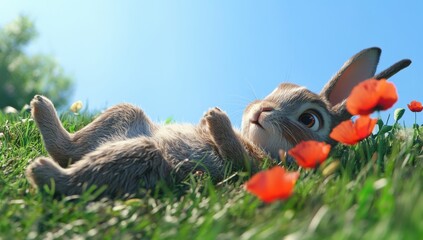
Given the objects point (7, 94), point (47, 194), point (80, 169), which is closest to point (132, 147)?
point (80, 169)

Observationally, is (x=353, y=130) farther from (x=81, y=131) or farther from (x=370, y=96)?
(x=81, y=131)

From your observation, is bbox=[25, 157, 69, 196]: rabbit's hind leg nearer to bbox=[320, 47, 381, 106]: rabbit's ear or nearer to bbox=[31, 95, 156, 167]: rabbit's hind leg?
bbox=[31, 95, 156, 167]: rabbit's hind leg

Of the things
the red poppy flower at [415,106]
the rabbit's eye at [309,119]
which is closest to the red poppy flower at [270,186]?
the rabbit's eye at [309,119]

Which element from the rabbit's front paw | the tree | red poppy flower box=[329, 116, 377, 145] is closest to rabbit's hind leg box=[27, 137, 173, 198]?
the rabbit's front paw

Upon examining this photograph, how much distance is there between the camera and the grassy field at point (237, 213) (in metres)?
2.34

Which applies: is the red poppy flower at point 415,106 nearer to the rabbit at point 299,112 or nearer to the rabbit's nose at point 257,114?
the rabbit at point 299,112

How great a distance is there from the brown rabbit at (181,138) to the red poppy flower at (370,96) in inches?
44.0

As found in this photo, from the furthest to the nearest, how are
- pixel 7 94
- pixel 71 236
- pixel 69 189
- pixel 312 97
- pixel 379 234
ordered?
1. pixel 7 94
2. pixel 312 97
3. pixel 69 189
4. pixel 71 236
5. pixel 379 234

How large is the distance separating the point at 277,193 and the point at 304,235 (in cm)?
20

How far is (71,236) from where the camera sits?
2.89 metres

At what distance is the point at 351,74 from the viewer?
5.35m

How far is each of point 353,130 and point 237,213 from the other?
0.85 meters

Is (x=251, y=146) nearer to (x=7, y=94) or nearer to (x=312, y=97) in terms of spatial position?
(x=312, y=97)

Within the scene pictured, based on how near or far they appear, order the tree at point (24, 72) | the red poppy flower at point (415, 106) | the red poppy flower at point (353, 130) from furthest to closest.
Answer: the tree at point (24, 72) → the red poppy flower at point (415, 106) → the red poppy flower at point (353, 130)
